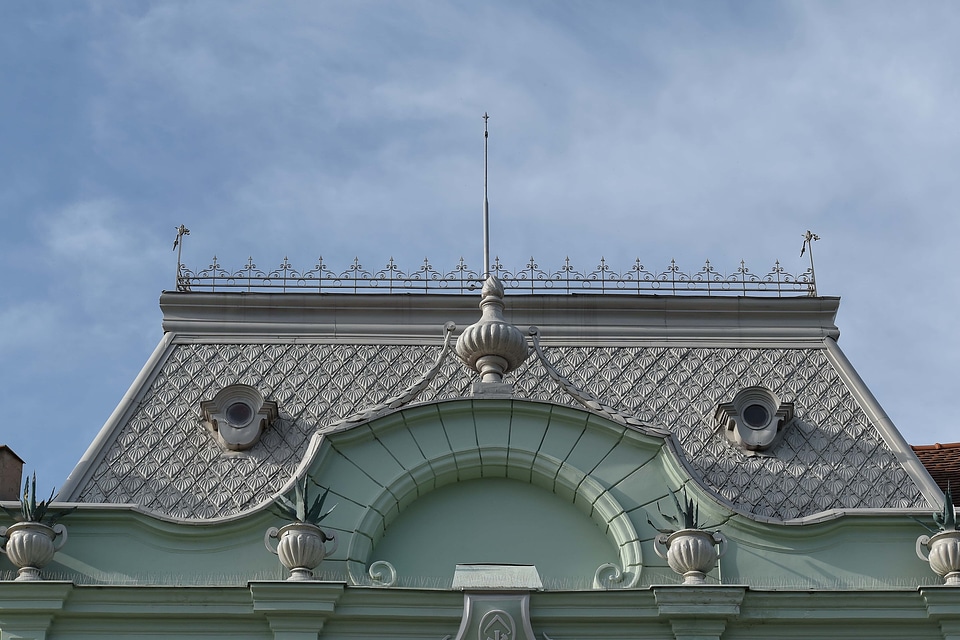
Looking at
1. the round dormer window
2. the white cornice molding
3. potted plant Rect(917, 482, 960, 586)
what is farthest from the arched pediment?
potted plant Rect(917, 482, 960, 586)

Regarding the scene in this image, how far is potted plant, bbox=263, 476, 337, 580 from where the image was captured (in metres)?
21.6

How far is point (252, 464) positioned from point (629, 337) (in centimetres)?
512

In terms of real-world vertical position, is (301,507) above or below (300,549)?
above

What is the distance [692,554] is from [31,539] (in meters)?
7.18

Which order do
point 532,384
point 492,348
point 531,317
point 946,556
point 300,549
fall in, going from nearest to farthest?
point 300,549 < point 946,556 < point 492,348 < point 532,384 < point 531,317

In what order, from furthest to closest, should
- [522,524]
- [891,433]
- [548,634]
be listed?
1. [891,433]
2. [522,524]
3. [548,634]

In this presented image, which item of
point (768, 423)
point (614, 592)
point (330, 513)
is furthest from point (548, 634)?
point (768, 423)

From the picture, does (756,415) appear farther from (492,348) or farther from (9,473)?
(9,473)

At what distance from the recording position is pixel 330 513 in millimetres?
22297

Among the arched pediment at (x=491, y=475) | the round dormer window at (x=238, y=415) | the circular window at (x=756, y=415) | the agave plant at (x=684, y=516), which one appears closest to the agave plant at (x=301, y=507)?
the arched pediment at (x=491, y=475)

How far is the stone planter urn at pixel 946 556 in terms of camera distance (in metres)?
21.9

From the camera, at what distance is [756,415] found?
24.2 meters

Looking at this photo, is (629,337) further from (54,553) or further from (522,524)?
(54,553)

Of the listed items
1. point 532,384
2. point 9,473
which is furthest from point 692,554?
point 9,473
